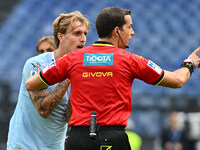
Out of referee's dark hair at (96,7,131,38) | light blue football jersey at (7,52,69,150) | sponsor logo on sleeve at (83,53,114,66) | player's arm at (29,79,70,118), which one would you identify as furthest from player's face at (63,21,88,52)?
sponsor logo on sleeve at (83,53,114,66)

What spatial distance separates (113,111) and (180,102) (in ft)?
21.3

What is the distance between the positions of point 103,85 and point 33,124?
0.91m

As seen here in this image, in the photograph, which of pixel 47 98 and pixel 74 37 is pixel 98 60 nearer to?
pixel 47 98

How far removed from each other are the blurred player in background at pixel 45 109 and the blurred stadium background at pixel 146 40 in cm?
527

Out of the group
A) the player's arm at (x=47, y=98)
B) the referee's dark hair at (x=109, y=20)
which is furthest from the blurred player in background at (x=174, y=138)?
the referee's dark hair at (x=109, y=20)

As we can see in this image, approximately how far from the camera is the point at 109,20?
2291 millimetres

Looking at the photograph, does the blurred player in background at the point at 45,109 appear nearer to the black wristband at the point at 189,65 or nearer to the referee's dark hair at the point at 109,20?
the referee's dark hair at the point at 109,20

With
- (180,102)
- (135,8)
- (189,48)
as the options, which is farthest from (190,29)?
(180,102)

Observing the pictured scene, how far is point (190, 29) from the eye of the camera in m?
10.2

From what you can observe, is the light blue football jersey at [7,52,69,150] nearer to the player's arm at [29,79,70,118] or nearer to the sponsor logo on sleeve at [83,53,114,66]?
the player's arm at [29,79,70,118]

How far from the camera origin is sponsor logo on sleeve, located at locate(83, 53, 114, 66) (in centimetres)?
218

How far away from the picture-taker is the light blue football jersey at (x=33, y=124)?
9.20ft

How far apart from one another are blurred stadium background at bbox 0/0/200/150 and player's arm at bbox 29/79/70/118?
547 centimetres

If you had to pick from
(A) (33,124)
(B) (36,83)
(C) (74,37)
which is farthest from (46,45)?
(B) (36,83)
